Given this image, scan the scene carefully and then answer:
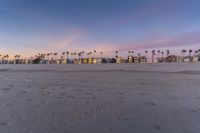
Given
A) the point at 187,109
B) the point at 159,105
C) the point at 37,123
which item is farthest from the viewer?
the point at 159,105

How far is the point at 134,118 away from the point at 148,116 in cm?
73

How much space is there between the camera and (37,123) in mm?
7102

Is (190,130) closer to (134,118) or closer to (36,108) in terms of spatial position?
(134,118)

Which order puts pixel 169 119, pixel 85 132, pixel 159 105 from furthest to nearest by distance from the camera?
pixel 159 105 → pixel 169 119 → pixel 85 132

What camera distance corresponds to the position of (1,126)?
6660 mm

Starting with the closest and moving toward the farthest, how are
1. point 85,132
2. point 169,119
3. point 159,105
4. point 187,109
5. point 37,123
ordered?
point 85,132, point 37,123, point 169,119, point 187,109, point 159,105

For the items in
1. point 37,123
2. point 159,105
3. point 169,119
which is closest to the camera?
point 37,123

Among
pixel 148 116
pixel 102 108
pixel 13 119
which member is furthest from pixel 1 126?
pixel 148 116

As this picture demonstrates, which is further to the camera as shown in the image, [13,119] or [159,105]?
[159,105]

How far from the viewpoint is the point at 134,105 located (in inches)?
407

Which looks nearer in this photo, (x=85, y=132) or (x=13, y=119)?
(x=85, y=132)

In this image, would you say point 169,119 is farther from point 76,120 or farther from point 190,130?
point 76,120

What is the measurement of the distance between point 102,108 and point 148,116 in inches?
97.8

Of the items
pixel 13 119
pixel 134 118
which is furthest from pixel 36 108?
pixel 134 118
